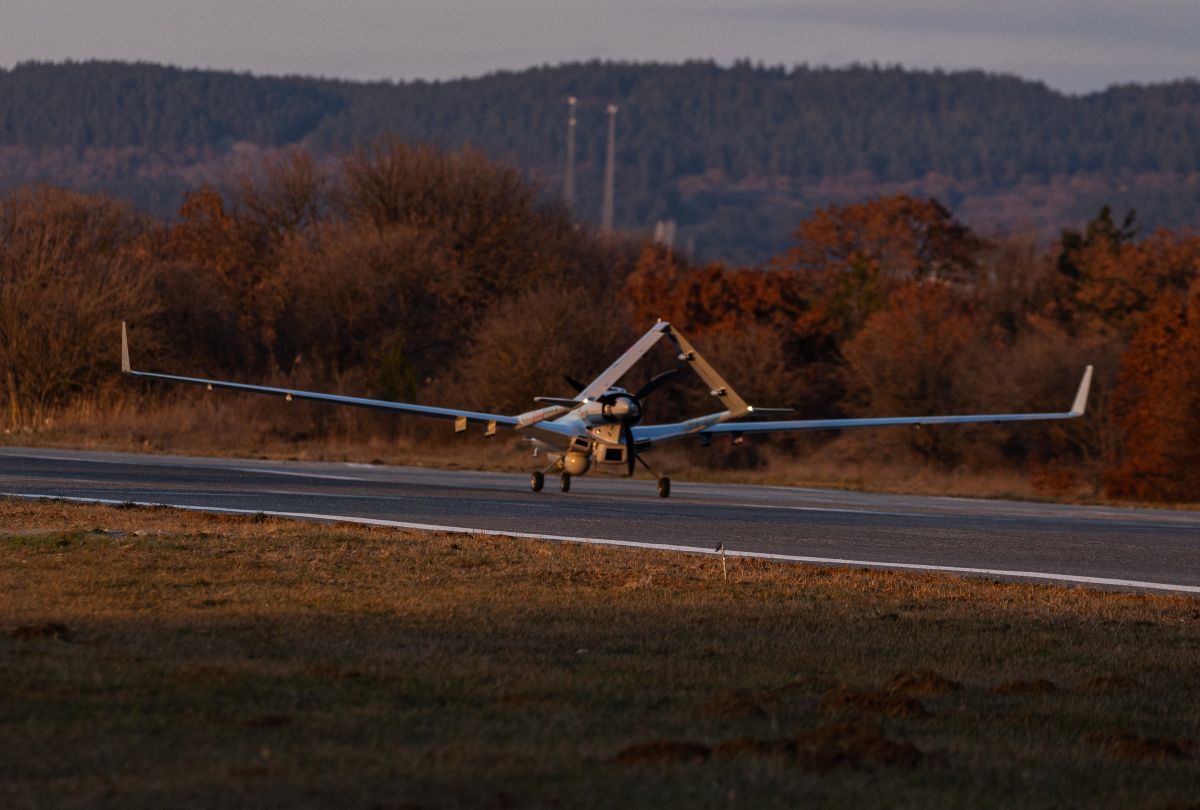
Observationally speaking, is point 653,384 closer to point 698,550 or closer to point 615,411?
point 615,411

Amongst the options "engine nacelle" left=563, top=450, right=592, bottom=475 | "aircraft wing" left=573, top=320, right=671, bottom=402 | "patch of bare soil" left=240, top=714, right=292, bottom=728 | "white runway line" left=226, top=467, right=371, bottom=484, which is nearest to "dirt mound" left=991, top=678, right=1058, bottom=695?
"patch of bare soil" left=240, top=714, right=292, bottom=728

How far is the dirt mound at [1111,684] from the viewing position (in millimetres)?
9961

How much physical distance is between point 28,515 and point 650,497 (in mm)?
12168

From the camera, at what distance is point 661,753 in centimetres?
736

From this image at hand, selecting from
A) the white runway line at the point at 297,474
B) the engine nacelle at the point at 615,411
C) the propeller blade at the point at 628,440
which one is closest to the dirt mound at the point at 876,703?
the engine nacelle at the point at 615,411

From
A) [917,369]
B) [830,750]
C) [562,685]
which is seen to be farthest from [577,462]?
[917,369]

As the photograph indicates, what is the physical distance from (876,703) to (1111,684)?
6.68 feet

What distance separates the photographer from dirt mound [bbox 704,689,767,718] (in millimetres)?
8539

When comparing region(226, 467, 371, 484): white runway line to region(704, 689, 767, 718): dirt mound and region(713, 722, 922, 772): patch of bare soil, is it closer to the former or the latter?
region(704, 689, 767, 718): dirt mound

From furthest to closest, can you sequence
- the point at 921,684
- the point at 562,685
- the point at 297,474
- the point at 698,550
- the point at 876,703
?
the point at 297,474, the point at 698,550, the point at 921,684, the point at 562,685, the point at 876,703

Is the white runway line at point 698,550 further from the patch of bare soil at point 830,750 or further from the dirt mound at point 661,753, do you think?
the dirt mound at point 661,753

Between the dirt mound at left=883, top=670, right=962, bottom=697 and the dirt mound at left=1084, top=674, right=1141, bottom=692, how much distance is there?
0.91 metres

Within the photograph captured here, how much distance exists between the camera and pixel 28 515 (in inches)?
722

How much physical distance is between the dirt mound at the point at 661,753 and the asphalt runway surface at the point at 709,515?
380 inches
